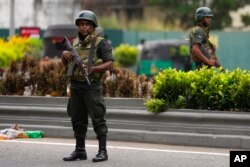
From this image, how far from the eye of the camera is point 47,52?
81.9ft

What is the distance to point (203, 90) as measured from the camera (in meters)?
9.69

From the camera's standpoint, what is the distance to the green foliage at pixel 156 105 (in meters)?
9.63

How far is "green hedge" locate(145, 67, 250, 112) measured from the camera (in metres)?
9.56

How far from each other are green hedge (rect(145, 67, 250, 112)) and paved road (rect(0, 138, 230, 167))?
722 mm

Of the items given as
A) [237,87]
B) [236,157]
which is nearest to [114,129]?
[237,87]

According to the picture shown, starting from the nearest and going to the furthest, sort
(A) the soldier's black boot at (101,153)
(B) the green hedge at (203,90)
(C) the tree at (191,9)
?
(A) the soldier's black boot at (101,153) < (B) the green hedge at (203,90) < (C) the tree at (191,9)

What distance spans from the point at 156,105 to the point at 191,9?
119ft

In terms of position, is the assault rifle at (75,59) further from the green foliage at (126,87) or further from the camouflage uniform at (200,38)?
the camouflage uniform at (200,38)

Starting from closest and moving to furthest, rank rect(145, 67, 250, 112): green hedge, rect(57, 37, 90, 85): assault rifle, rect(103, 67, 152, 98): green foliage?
1. rect(57, 37, 90, 85): assault rifle
2. rect(145, 67, 250, 112): green hedge
3. rect(103, 67, 152, 98): green foliage

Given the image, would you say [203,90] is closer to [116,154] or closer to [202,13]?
[202,13]

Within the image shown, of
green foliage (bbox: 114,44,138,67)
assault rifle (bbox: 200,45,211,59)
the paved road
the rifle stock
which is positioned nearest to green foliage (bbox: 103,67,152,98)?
assault rifle (bbox: 200,45,211,59)

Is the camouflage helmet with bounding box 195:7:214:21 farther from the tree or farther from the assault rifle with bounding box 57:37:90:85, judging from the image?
the tree

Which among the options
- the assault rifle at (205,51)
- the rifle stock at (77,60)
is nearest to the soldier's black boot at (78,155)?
the rifle stock at (77,60)

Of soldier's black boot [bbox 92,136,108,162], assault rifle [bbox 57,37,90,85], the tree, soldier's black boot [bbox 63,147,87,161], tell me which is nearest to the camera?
assault rifle [bbox 57,37,90,85]
